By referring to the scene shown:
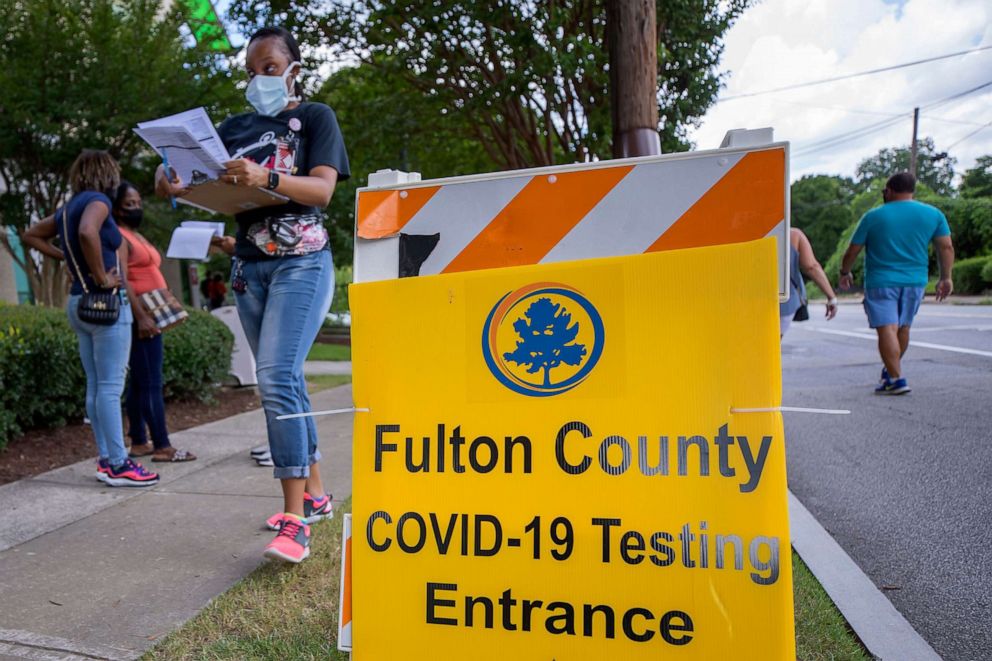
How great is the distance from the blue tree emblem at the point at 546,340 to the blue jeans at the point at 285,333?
4.27ft

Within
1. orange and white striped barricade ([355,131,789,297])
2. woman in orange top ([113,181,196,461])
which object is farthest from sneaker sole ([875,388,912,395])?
woman in orange top ([113,181,196,461])

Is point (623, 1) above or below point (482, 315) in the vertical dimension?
above

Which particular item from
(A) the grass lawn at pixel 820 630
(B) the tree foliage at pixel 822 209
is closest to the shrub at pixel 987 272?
(A) the grass lawn at pixel 820 630

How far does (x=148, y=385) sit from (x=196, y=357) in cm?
232

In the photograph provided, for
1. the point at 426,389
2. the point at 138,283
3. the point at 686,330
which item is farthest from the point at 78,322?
the point at 686,330

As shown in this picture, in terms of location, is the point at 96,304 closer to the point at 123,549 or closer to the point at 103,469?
the point at 103,469

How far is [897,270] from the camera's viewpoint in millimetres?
6836

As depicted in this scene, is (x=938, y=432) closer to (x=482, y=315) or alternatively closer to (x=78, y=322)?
(x=482, y=315)

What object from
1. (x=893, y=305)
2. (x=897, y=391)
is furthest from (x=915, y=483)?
(x=893, y=305)

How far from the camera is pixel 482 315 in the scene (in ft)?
6.57

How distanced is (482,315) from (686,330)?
517 mm

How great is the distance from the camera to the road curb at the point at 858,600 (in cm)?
236

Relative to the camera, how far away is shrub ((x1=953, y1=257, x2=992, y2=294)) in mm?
28734

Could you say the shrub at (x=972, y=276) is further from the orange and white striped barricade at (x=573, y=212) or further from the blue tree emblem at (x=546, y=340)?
the blue tree emblem at (x=546, y=340)
